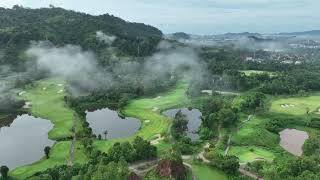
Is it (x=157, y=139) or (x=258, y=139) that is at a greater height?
(x=157, y=139)

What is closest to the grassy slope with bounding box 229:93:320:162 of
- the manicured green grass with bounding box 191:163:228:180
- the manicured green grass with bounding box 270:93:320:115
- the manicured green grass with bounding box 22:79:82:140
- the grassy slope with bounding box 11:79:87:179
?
the manicured green grass with bounding box 270:93:320:115

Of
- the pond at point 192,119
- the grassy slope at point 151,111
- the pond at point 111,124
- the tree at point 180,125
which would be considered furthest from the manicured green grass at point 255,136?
the pond at point 111,124

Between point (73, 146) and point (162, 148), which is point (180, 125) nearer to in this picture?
point (162, 148)

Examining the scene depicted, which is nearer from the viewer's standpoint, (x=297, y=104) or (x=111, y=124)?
(x=111, y=124)

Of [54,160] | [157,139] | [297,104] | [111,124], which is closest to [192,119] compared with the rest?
[111,124]

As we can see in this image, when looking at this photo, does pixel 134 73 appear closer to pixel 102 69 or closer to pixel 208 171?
pixel 102 69

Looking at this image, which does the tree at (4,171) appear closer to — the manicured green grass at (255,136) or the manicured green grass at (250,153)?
the manicured green grass at (250,153)

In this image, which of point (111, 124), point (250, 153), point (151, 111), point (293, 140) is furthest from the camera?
point (151, 111)

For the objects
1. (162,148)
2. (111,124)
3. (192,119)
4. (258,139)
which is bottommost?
(192,119)

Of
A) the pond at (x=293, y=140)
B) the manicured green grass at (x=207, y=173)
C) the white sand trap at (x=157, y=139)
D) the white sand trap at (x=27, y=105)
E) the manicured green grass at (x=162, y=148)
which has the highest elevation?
the white sand trap at (x=27, y=105)
